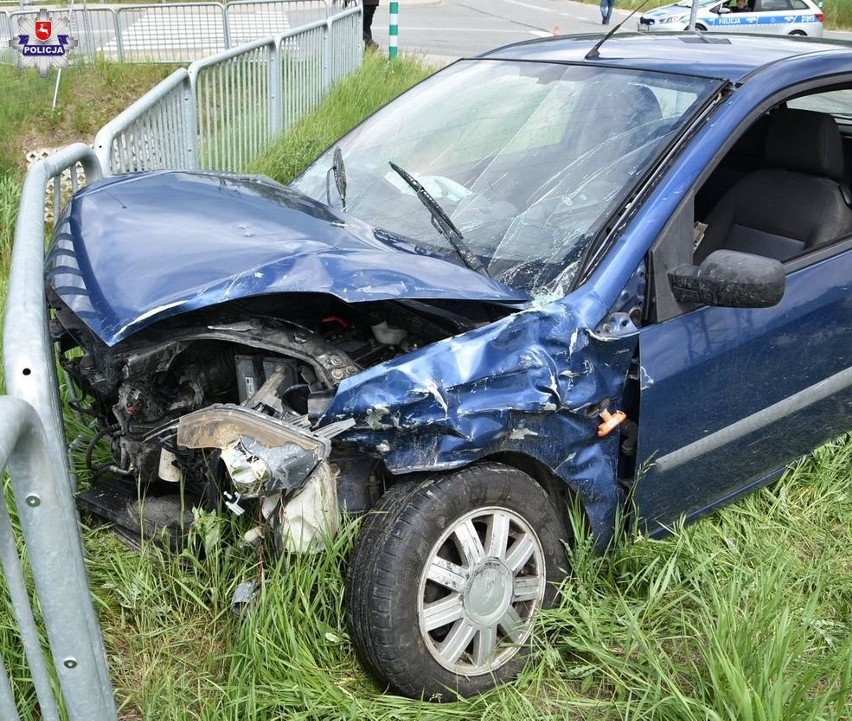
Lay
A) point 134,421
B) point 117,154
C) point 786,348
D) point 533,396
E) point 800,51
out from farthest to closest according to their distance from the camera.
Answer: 1. point 117,154
2. point 800,51
3. point 786,348
4. point 134,421
5. point 533,396

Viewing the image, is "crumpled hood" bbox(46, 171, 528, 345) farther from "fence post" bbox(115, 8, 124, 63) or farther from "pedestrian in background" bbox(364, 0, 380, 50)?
"pedestrian in background" bbox(364, 0, 380, 50)

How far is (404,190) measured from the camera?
2.97 metres

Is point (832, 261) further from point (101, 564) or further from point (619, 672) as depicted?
point (101, 564)

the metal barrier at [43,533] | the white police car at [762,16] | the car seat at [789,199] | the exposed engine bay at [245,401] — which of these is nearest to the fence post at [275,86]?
the car seat at [789,199]

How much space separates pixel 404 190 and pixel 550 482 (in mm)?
1140

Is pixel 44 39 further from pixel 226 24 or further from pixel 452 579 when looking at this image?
pixel 452 579

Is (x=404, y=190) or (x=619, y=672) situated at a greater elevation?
(x=404, y=190)

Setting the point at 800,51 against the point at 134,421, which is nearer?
the point at 134,421

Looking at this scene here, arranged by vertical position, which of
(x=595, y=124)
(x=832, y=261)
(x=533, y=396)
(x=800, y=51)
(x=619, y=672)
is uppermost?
(x=800, y=51)

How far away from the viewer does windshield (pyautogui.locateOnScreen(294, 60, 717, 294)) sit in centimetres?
257

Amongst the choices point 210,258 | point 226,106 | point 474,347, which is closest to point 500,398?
point 474,347

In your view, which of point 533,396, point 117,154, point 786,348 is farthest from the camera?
point 117,154

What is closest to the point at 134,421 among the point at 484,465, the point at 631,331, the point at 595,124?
the point at 484,465

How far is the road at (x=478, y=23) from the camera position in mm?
18547
